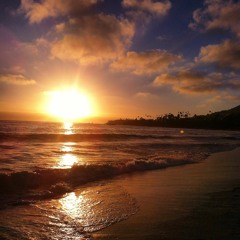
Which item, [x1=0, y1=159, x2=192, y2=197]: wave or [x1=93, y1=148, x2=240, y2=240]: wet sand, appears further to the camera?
[x1=0, y1=159, x2=192, y2=197]: wave

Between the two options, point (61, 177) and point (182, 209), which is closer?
point (182, 209)

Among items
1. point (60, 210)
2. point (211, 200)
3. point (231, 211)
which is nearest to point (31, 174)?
point (60, 210)

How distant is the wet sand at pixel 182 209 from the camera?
6234mm

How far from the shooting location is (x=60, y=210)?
8086 millimetres

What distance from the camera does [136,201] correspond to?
9031 mm

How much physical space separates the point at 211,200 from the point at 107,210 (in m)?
2.95

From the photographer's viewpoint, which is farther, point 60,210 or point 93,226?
point 60,210

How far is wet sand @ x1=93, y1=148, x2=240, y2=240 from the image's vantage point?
6.23 meters

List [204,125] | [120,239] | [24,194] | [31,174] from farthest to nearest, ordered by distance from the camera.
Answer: [204,125], [31,174], [24,194], [120,239]

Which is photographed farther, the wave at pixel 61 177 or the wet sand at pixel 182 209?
the wave at pixel 61 177

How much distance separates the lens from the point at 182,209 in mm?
8023

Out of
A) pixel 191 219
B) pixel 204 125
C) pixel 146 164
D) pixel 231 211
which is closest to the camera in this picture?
pixel 191 219

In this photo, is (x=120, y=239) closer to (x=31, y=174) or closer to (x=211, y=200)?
(x=211, y=200)

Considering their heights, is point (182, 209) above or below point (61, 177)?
above
